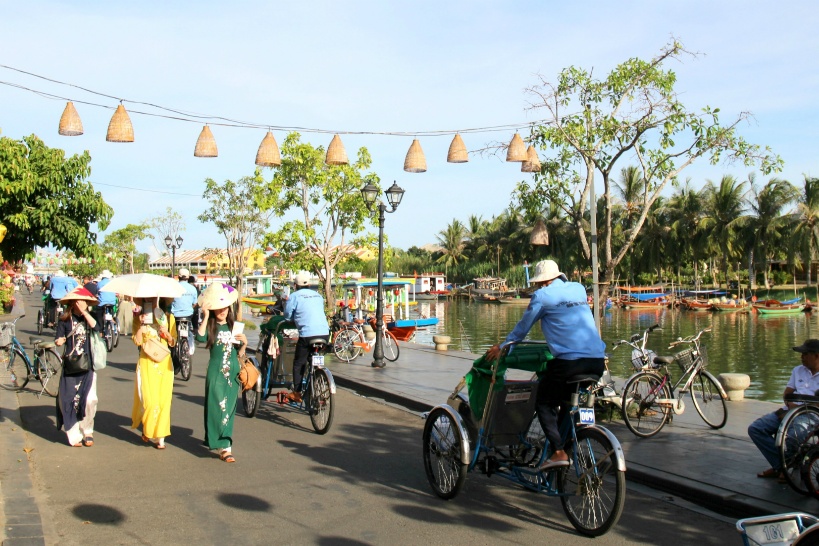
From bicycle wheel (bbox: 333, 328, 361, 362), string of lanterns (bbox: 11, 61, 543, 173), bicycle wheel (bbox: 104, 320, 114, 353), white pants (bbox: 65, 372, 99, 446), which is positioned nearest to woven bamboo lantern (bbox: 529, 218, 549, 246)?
string of lanterns (bbox: 11, 61, 543, 173)

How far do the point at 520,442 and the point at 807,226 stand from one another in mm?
55251

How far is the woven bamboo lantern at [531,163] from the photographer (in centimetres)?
1183

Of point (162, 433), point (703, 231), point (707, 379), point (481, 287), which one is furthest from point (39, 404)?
point (481, 287)

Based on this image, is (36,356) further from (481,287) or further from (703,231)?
(481,287)

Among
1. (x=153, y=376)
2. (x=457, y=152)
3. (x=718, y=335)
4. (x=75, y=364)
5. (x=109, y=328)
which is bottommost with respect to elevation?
(x=718, y=335)

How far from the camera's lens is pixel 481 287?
3423 inches

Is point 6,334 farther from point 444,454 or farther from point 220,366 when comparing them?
point 444,454

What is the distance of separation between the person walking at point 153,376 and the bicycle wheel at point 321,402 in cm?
167

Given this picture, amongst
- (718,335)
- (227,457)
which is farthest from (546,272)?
(718,335)

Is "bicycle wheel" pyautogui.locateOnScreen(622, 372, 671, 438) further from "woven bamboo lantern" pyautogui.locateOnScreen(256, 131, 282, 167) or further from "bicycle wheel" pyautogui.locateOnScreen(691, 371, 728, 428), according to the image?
"woven bamboo lantern" pyautogui.locateOnScreen(256, 131, 282, 167)

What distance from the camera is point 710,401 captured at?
28.7 ft

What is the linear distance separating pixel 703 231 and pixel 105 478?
58445 mm

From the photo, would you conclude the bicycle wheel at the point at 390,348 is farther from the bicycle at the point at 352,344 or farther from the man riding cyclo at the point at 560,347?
the man riding cyclo at the point at 560,347

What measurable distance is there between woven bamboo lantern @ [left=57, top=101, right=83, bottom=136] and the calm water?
14.2 m
